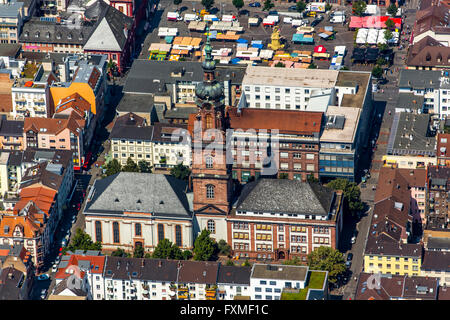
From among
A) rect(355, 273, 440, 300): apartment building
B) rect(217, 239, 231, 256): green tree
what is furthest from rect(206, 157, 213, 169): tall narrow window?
rect(355, 273, 440, 300): apartment building

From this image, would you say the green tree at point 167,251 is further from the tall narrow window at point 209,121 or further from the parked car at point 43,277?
the tall narrow window at point 209,121

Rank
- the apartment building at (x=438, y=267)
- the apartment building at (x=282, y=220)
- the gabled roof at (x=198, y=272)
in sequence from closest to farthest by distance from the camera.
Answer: the gabled roof at (x=198, y=272)
the apartment building at (x=438, y=267)
the apartment building at (x=282, y=220)

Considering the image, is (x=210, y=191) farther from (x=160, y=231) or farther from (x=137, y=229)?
(x=137, y=229)

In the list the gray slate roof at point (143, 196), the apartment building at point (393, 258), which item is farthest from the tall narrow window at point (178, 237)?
the apartment building at point (393, 258)

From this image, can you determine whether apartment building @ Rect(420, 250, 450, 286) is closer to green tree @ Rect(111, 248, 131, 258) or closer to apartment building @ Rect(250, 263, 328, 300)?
apartment building @ Rect(250, 263, 328, 300)

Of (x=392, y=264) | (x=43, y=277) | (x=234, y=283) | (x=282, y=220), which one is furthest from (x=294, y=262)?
(x=43, y=277)

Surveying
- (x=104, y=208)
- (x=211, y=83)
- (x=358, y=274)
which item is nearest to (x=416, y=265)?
(x=358, y=274)
